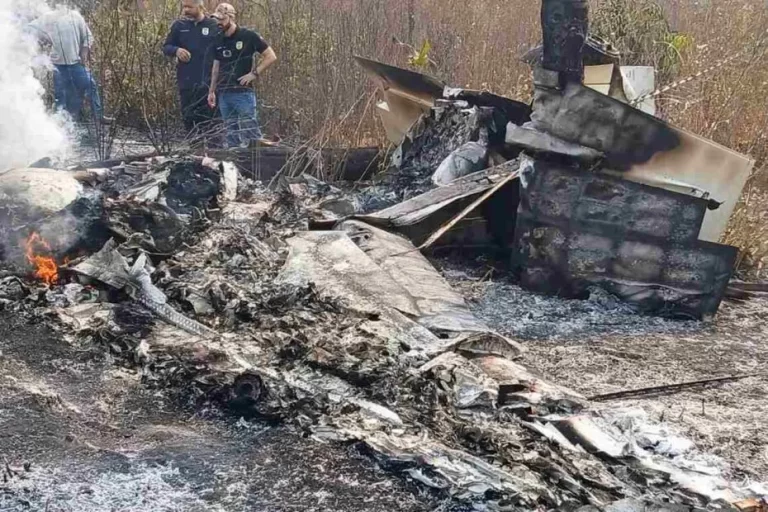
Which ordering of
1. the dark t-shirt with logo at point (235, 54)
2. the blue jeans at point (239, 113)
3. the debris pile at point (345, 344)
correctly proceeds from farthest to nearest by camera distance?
1. the blue jeans at point (239, 113)
2. the dark t-shirt with logo at point (235, 54)
3. the debris pile at point (345, 344)

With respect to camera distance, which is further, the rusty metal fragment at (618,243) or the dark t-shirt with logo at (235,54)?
the dark t-shirt with logo at (235,54)

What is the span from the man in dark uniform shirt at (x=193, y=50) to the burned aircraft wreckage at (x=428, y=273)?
186 centimetres

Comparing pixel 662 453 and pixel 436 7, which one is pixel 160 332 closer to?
pixel 662 453

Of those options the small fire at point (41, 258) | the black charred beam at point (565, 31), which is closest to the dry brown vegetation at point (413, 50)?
the black charred beam at point (565, 31)

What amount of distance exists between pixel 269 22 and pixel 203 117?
5.48ft

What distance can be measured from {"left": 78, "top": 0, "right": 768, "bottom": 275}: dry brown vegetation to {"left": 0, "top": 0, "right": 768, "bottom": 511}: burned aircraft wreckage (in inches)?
75.4

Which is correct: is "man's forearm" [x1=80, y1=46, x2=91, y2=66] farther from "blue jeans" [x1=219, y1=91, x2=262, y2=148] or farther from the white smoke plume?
"blue jeans" [x1=219, y1=91, x2=262, y2=148]

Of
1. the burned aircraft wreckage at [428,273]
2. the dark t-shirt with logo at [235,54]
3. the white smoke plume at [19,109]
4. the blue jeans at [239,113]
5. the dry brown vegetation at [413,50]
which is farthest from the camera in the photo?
the blue jeans at [239,113]

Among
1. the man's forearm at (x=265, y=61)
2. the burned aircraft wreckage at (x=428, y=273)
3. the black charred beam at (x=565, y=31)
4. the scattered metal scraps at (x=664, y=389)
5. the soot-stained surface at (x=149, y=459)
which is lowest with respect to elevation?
the soot-stained surface at (x=149, y=459)

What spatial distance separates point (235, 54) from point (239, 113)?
2.02ft

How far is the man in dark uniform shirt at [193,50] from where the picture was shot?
26.6 ft

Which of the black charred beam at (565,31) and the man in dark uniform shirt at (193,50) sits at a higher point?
the black charred beam at (565,31)

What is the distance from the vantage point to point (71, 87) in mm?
8711

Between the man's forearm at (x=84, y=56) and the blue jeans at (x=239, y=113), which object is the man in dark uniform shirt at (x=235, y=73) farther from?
the man's forearm at (x=84, y=56)
